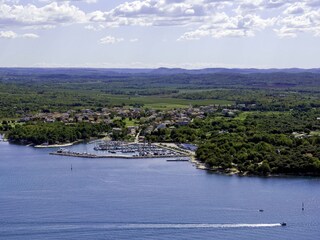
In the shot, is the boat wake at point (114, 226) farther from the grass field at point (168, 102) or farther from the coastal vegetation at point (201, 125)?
the grass field at point (168, 102)

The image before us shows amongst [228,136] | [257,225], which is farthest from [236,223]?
[228,136]

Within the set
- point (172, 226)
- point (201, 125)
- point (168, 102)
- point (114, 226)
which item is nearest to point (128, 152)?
point (201, 125)

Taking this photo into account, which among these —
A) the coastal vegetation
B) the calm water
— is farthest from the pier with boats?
the calm water

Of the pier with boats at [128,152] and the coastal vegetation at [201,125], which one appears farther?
the pier with boats at [128,152]

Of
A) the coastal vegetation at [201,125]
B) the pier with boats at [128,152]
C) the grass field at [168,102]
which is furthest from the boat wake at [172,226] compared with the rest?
the grass field at [168,102]

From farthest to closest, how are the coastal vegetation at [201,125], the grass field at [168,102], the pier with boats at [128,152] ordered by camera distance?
the grass field at [168,102] < the pier with boats at [128,152] < the coastal vegetation at [201,125]

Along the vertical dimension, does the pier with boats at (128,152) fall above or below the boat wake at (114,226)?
below

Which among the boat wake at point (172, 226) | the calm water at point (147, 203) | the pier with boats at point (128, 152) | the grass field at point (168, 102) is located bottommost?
the grass field at point (168, 102)

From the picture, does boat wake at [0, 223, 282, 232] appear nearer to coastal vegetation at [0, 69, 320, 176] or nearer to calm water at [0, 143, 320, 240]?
calm water at [0, 143, 320, 240]

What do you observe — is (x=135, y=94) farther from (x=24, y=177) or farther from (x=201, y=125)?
(x=24, y=177)
